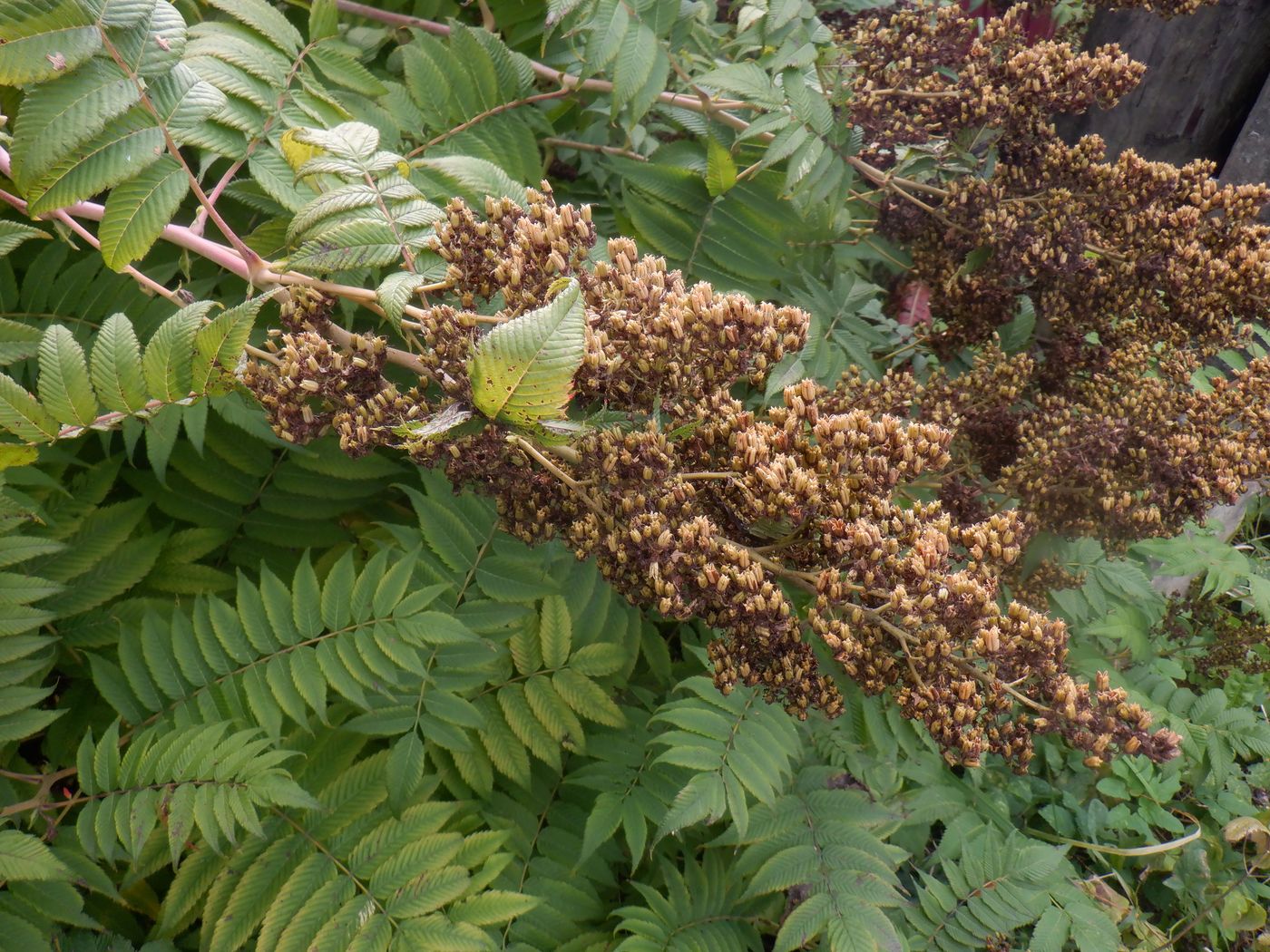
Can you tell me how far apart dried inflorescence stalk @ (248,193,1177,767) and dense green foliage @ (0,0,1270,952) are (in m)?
0.19

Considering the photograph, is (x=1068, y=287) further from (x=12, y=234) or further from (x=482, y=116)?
(x=12, y=234)

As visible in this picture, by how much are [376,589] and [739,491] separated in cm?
109

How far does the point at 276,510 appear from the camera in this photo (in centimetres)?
270

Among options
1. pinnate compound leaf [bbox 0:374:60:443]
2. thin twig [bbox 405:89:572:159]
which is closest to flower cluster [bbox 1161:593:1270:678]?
thin twig [bbox 405:89:572:159]

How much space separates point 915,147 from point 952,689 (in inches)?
73.9

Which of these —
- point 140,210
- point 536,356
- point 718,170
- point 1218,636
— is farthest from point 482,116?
point 1218,636

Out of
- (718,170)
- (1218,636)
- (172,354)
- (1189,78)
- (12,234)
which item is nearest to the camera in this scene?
(172,354)

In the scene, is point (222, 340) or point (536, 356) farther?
point (222, 340)

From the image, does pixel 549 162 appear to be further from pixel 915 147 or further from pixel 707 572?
pixel 707 572

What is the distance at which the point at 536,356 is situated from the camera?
122cm

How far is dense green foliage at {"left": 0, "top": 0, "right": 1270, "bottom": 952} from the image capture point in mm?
1639

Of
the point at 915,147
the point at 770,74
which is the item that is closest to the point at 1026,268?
the point at 915,147

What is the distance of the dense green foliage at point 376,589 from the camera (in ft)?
5.38

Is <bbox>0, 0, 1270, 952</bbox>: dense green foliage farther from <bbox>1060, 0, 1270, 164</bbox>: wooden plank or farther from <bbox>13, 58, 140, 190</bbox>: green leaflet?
<bbox>1060, 0, 1270, 164</bbox>: wooden plank
